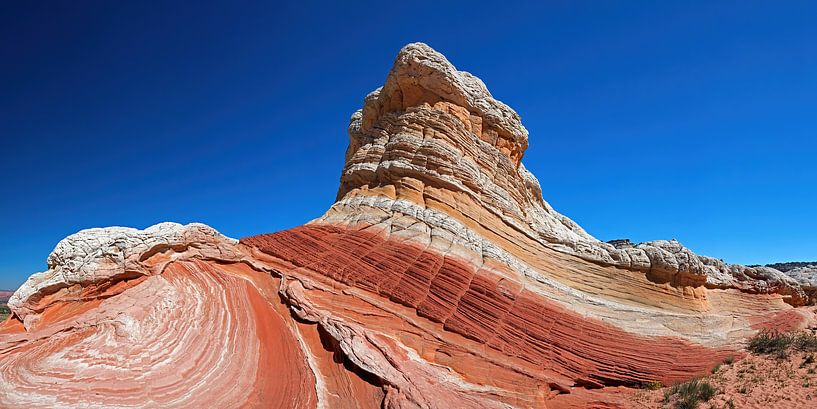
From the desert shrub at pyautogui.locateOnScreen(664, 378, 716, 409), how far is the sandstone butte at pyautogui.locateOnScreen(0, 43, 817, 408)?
908mm

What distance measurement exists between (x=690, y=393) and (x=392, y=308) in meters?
9.24

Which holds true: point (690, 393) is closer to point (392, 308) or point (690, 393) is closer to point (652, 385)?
point (652, 385)

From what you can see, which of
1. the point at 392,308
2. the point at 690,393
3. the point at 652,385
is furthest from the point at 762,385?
the point at 392,308

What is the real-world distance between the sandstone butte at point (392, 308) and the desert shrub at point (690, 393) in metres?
0.91

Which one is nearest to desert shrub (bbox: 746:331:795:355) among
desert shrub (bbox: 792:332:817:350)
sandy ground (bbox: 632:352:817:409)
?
desert shrub (bbox: 792:332:817:350)

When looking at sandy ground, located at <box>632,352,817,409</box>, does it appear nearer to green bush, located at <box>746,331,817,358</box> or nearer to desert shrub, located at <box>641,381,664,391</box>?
desert shrub, located at <box>641,381,664,391</box>

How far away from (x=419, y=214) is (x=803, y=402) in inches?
509

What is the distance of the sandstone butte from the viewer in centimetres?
967

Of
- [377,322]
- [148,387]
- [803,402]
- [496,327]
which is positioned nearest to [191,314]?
[148,387]

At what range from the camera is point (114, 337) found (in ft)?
32.8

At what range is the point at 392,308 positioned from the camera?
1298cm

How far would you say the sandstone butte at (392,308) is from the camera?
9672 millimetres

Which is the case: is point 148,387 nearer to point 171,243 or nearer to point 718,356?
point 171,243

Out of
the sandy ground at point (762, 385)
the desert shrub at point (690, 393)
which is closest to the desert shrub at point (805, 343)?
the sandy ground at point (762, 385)
